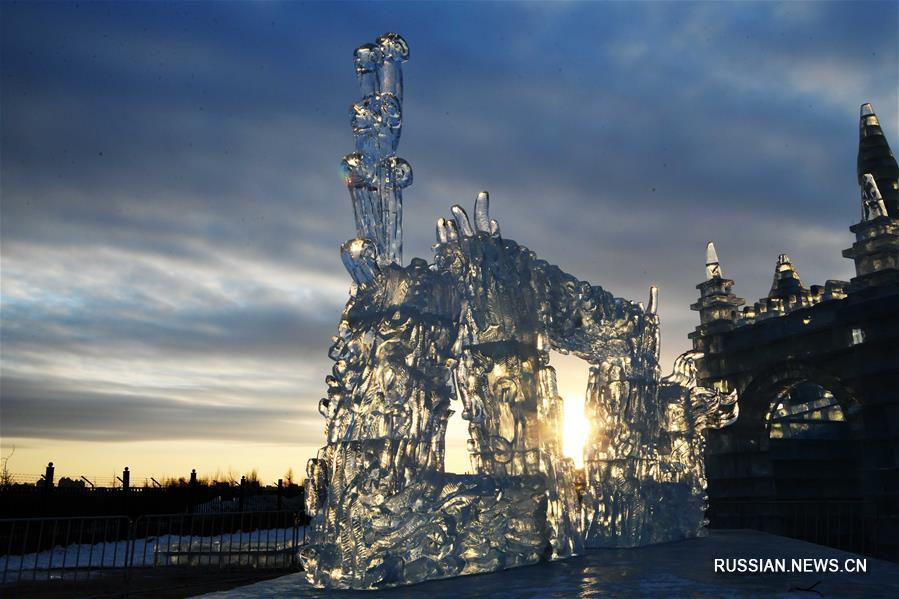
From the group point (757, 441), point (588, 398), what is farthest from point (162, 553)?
point (757, 441)

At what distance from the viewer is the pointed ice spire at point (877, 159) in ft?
Answer: 58.9

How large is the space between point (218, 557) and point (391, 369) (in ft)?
27.1

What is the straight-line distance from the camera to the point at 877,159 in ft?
59.6

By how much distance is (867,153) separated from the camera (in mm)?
18328

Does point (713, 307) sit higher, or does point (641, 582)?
point (713, 307)

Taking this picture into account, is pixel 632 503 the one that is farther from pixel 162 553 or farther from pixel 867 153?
pixel 867 153

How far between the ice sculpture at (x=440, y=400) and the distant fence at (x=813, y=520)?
6692 millimetres

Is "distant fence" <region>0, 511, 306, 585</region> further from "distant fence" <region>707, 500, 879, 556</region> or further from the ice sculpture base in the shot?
"distant fence" <region>707, 500, 879, 556</region>

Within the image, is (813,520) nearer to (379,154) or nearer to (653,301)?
(653,301)

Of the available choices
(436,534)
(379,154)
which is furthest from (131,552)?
(379,154)

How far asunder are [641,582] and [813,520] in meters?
12.0

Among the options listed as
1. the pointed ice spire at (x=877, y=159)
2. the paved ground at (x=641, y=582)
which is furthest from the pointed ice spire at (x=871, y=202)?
the paved ground at (x=641, y=582)

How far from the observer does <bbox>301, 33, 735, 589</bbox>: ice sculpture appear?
20.8 ft

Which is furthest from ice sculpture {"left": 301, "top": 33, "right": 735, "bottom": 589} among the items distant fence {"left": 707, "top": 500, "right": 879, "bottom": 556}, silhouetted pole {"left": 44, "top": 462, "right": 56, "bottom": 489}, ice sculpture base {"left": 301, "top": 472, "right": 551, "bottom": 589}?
silhouetted pole {"left": 44, "top": 462, "right": 56, "bottom": 489}
